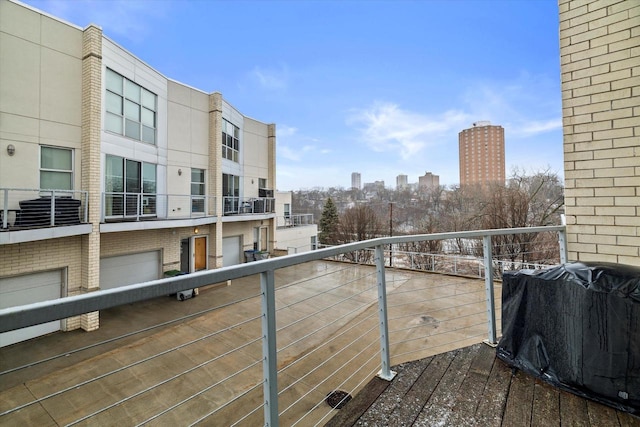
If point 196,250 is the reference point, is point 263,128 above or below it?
above

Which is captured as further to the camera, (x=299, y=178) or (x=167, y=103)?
(x=299, y=178)

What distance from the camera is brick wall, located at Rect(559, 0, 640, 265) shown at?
265 cm

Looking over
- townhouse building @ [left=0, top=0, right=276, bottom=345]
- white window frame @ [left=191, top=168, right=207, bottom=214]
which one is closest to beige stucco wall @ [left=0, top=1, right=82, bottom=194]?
townhouse building @ [left=0, top=0, right=276, bottom=345]

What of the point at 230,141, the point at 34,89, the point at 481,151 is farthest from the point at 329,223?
the point at 34,89

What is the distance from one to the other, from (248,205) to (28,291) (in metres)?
9.06

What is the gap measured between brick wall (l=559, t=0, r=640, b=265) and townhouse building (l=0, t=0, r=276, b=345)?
30.3 ft

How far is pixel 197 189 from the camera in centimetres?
1256

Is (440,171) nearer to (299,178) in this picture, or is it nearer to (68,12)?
(299,178)

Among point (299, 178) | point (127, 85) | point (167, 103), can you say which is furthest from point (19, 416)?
point (299, 178)

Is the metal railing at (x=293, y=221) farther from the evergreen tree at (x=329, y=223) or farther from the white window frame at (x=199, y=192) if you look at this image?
the white window frame at (x=199, y=192)

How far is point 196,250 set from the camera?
12.3 meters

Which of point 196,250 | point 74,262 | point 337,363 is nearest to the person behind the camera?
point 337,363

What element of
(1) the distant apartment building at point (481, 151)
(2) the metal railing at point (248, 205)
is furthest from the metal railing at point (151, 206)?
(1) the distant apartment building at point (481, 151)

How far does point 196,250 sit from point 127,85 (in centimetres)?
649
